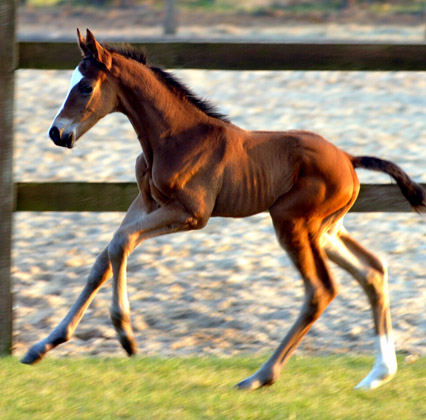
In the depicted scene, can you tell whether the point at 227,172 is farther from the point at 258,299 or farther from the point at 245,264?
the point at 245,264

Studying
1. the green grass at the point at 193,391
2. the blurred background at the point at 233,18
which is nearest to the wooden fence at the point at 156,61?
the green grass at the point at 193,391

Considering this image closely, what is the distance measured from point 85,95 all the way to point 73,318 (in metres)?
0.95

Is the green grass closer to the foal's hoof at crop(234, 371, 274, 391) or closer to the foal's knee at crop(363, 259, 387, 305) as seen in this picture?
the foal's hoof at crop(234, 371, 274, 391)

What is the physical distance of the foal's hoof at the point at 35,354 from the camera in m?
3.50

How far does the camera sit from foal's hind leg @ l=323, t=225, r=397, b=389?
11.5 ft

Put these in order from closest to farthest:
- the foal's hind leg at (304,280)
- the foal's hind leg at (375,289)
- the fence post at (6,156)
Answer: the foal's hind leg at (304,280) → the foal's hind leg at (375,289) → the fence post at (6,156)

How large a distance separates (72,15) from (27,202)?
56.0ft

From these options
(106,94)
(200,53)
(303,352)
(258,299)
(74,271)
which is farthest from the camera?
(74,271)

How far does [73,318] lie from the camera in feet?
11.4

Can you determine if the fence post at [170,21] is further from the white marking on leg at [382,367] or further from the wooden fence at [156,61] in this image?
the white marking on leg at [382,367]

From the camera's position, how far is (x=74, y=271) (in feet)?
17.9

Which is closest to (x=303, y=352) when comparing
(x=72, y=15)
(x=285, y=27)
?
(x=285, y=27)

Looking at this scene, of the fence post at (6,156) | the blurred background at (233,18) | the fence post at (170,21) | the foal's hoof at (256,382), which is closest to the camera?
the foal's hoof at (256,382)

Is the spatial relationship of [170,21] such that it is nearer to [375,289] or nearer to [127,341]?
[375,289]
